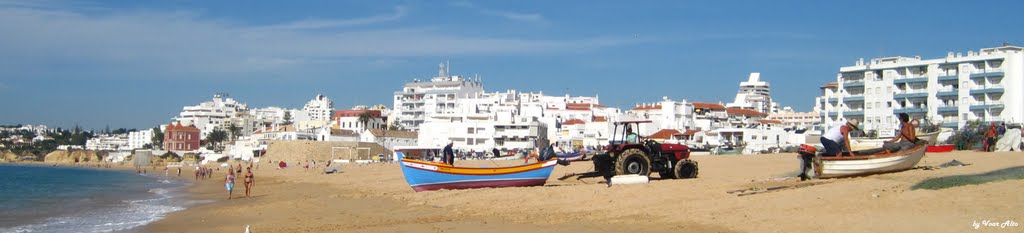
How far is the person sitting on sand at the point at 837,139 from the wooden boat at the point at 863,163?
326mm

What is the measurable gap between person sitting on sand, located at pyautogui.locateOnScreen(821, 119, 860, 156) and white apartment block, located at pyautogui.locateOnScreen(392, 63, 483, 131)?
106930 millimetres

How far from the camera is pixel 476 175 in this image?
864 inches

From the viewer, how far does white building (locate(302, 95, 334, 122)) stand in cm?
17388

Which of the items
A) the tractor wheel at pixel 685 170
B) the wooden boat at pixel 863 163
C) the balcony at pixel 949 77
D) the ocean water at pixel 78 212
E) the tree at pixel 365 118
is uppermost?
the balcony at pixel 949 77

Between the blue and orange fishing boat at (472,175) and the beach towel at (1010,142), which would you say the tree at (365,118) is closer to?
the beach towel at (1010,142)

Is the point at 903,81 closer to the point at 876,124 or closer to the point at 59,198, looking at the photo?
the point at 876,124

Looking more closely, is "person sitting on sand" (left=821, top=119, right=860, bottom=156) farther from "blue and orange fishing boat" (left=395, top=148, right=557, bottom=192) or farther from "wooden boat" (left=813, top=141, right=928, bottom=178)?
"blue and orange fishing boat" (left=395, top=148, right=557, bottom=192)

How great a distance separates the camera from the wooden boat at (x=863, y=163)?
1582 cm

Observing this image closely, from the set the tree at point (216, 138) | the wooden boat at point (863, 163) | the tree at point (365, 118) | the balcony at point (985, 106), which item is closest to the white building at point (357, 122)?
the tree at point (365, 118)

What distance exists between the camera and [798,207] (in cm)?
1256

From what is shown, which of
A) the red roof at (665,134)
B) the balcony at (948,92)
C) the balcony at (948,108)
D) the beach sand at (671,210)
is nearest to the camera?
the beach sand at (671,210)

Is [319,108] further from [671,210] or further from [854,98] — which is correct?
[671,210]

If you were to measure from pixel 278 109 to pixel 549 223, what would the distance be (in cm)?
18543

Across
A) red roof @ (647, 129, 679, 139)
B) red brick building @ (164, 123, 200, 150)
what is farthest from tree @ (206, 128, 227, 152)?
red roof @ (647, 129, 679, 139)
